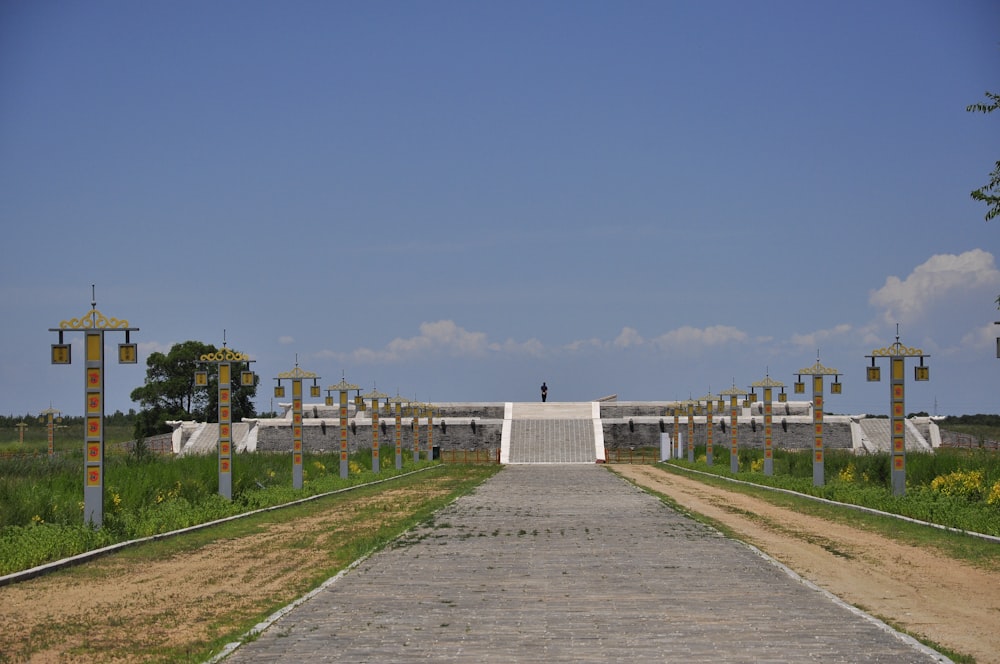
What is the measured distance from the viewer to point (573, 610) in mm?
11094

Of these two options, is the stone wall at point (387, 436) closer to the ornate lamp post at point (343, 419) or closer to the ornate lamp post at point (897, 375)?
the ornate lamp post at point (343, 419)

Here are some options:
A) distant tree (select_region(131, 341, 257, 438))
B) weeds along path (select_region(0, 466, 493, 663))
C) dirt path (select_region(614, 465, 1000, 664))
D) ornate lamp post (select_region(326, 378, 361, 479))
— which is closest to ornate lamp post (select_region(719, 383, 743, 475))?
ornate lamp post (select_region(326, 378, 361, 479))

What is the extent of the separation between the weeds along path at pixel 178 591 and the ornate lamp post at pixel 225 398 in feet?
16.8

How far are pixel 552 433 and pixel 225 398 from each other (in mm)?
47060

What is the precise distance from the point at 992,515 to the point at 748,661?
14881 mm

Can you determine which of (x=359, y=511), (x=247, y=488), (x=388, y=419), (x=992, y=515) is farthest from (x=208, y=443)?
(x=992, y=515)

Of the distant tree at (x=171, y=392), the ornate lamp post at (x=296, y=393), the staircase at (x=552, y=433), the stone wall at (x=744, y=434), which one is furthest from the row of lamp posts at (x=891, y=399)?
the distant tree at (x=171, y=392)

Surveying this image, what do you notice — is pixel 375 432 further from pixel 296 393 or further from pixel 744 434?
pixel 744 434

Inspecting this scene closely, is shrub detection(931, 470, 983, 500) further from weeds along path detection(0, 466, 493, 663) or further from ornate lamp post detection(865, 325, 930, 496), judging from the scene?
weeds along path detection(0, 466, 493, 663)

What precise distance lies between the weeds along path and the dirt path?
6242mm

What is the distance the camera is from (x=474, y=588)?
1262 cm

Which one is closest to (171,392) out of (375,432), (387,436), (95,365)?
(387,436)

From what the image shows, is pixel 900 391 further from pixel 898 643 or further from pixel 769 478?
pixel 898 643

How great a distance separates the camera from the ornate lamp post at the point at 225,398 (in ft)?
90.3
